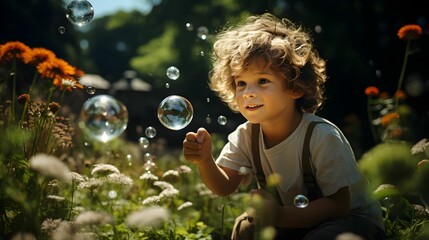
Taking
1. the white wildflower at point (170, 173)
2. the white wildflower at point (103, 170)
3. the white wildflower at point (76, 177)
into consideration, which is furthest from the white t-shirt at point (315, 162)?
the white wildflower at point (76, 177)

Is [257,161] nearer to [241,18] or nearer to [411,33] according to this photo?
[411,33]

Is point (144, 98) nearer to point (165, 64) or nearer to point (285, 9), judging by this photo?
point (165, 64)

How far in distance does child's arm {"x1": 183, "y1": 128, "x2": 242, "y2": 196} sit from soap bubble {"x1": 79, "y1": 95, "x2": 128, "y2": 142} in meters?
0.86

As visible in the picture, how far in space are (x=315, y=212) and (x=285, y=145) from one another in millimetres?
376

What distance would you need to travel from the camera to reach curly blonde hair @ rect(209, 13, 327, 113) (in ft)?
8.28

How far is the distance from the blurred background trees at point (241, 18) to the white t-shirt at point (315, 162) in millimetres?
2810

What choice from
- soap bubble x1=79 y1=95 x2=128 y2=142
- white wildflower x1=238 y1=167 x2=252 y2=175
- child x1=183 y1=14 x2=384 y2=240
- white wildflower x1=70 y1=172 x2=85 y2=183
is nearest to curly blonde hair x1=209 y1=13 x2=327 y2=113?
child x1=183 y1=14 x2=384 y2=240

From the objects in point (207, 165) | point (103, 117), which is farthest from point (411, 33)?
point (103, 117)

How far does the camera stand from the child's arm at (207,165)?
2385mm

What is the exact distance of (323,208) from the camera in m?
2.31

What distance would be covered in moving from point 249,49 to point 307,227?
0.86 meters

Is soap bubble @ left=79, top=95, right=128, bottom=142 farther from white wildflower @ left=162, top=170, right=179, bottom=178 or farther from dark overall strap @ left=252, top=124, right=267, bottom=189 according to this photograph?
dark overall strap @ left=252, top=124, right=267, bottom=189

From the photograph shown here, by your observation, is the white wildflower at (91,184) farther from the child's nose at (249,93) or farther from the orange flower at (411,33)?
the orange flower at (411,33)

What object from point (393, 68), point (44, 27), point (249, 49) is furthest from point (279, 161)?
point (44, 27)
